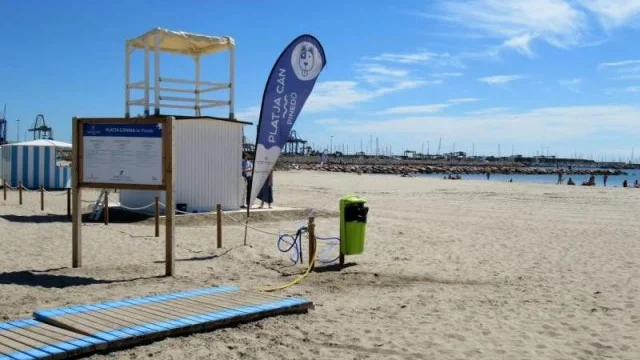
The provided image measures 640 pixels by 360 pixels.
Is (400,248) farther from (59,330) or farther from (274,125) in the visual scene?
(59,330)

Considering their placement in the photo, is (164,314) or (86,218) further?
(86,218)

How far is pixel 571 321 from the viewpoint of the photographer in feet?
23.1

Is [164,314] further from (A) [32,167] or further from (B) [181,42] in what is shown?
(A) [32,167]

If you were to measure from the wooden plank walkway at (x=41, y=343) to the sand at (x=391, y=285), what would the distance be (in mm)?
274

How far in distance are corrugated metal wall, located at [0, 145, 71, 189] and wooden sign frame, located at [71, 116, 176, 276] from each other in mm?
20382

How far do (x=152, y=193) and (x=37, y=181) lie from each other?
14503mm

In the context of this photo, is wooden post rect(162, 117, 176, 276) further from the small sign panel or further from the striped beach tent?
the striped beach tent

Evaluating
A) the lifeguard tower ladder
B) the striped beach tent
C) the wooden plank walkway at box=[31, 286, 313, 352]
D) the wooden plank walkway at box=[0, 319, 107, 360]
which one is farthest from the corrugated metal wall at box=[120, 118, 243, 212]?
the striped beach tent

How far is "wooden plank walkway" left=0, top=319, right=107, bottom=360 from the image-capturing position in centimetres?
511

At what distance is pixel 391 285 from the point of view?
9.05 metres

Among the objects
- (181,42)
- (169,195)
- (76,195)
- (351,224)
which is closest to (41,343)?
(169,195)

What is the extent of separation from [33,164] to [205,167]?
15.2 meters

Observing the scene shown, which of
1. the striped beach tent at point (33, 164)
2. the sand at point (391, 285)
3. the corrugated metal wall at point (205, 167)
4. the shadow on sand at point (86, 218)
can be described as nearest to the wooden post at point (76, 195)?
the sand at point (391, 285)

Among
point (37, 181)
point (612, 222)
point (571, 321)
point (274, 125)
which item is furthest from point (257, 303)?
point (37, 181)
